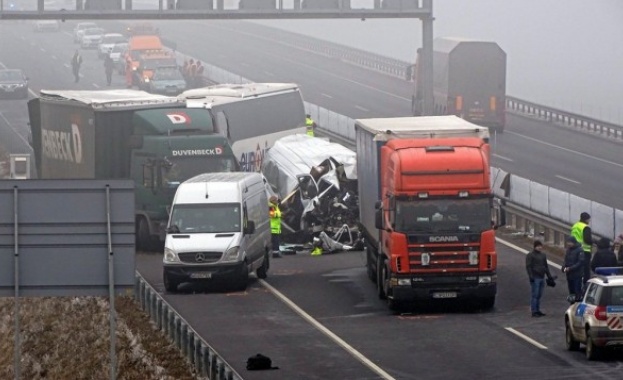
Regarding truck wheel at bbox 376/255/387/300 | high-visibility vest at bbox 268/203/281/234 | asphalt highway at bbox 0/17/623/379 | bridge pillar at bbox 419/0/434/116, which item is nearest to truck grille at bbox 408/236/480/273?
asphalt highway at bbox 0/17/623/379

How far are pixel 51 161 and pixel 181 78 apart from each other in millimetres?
32182

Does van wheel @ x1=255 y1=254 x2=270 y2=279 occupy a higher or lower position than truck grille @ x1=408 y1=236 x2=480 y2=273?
lower

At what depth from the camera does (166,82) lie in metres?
72.3

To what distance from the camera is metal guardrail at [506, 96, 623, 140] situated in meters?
62.5

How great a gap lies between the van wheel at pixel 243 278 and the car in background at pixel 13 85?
4461 centimetres

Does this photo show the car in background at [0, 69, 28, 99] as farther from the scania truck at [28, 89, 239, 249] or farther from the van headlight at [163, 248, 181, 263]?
the van headlight at [163, 248, 181, 263]

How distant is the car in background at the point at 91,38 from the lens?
98688 mm

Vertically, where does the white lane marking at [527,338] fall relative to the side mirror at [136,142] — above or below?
below

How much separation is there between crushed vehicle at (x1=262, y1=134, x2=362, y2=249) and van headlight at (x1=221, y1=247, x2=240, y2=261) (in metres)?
7.01

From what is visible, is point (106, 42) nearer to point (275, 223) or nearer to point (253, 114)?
point (253, 114)

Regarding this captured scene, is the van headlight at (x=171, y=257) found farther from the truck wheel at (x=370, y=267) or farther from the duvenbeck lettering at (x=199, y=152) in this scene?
the duvenbeck lettering at (x=199, y=152)

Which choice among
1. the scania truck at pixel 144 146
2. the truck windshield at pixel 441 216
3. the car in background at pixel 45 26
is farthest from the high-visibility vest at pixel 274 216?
the car in background at pixel 45 26

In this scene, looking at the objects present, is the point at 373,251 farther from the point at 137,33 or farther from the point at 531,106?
the point at 137,33

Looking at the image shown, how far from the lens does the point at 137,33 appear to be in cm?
9925
